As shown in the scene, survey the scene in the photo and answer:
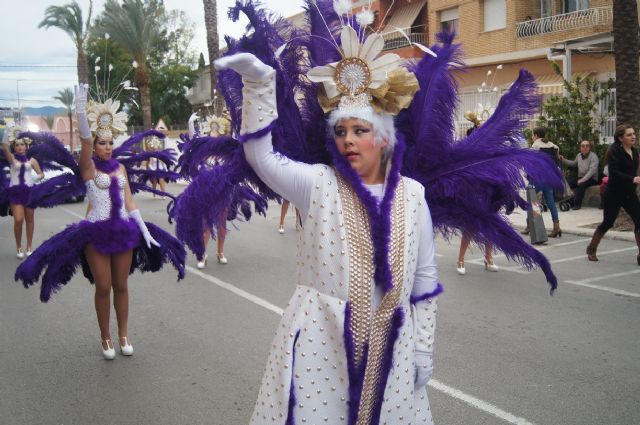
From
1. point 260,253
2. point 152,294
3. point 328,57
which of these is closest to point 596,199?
point 260,253

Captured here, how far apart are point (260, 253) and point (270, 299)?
3.30 meters

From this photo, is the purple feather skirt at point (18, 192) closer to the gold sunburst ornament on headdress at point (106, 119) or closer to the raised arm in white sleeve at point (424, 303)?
the gold sunburst ornament on headdress at point (106, 119)

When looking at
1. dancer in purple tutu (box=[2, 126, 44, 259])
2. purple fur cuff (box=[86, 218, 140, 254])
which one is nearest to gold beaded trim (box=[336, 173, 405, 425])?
purple fur cuff (box=[86, 218, 140, 254])

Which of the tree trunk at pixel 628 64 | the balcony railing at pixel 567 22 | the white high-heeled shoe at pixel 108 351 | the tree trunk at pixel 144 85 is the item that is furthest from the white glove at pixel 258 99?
the tree trunk at pixel 144 85

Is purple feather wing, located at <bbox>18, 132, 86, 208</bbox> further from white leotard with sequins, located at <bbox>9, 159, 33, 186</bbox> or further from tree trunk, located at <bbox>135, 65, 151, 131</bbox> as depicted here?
tree trunk, located at <bbox>135, 65, 151, 131</bbox>

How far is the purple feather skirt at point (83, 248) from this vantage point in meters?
5.75

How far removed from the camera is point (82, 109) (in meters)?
5.35

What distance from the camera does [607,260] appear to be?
9.71 m

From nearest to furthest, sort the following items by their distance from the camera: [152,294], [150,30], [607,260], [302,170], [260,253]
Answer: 1. [302,170]
2. [152,294]
3. [607,260]
4. [260,253]
5. [150,30]

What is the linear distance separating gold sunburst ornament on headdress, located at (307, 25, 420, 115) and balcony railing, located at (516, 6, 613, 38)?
70.0 ft

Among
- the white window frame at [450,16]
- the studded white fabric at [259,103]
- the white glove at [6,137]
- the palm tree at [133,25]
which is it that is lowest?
the studded white fabric at [259,103]

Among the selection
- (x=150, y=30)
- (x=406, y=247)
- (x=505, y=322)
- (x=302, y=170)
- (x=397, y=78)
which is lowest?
(x=505, y=322)

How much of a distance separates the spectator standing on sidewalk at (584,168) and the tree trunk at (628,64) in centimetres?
158

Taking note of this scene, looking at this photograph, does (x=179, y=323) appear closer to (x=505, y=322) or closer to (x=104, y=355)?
(x=104, y=355)
